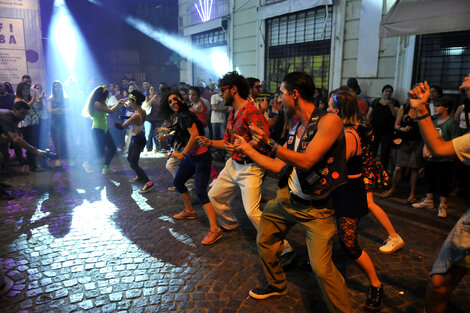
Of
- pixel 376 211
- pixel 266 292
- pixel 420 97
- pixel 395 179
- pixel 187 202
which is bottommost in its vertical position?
pixel 266 292

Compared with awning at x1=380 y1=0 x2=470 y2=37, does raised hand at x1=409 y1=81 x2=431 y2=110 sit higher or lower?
lower

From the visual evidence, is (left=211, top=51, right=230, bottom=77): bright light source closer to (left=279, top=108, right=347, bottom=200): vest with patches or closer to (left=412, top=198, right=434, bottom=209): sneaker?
(left=412, top=198, right=434, bottom=209): sneaker

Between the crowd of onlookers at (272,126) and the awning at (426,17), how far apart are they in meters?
1.23

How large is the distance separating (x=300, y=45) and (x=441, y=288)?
10.1 m

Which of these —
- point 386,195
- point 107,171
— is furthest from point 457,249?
point 107,171

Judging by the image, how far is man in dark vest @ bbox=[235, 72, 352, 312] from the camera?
2498 mm

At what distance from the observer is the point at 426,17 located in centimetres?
672

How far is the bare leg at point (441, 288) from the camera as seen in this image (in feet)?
7.52

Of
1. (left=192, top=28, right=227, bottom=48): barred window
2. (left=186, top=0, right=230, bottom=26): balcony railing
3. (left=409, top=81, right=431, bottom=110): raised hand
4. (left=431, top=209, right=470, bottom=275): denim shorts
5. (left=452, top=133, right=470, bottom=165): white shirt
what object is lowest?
(left=431, top=209, right=470, bottom=275): denim shorts

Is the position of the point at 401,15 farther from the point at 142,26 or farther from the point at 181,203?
the point at 142,26

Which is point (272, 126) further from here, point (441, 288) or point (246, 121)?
point (441, 288)

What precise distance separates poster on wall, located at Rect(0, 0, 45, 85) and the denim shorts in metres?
14.1

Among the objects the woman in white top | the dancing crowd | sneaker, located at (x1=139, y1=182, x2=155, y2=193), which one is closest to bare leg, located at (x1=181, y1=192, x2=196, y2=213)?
the dancing crowd

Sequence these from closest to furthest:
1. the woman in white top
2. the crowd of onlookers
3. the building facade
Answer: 1. the crowd of onlookers
2. the woman in white top
3. the building facade
